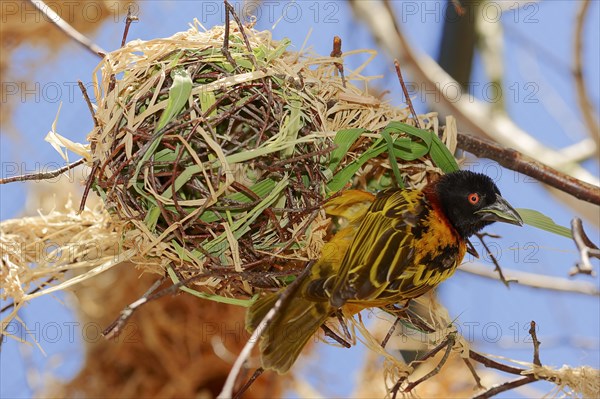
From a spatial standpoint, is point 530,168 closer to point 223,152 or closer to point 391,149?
point 391,149

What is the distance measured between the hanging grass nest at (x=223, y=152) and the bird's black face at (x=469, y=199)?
0.43ft

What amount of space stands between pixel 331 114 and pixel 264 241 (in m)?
0.35

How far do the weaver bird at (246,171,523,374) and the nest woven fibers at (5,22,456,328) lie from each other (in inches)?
2.6

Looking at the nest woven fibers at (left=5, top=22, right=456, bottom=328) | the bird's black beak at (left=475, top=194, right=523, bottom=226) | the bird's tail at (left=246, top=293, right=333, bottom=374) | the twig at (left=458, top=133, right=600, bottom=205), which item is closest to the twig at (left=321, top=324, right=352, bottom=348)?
the bird's tail at (left=246, top=293, right=333, bottom=374)

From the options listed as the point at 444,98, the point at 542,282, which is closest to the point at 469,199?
the point at 542,282

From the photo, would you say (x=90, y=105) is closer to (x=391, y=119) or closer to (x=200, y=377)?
(x=391, y=119)

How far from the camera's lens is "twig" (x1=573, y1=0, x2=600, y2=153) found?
9.09 ft

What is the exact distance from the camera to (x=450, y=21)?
11.0ft

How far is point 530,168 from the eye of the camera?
1883 mm

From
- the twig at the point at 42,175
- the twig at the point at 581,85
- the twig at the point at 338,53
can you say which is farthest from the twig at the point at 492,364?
the twig at the point at 581,85

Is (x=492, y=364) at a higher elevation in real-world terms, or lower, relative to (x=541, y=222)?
lower

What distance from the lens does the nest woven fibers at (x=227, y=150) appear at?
1548 millimetres

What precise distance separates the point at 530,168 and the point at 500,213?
0.18 m

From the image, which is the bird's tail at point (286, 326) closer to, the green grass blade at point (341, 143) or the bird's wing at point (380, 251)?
the bird's wing at point (380, 251)
